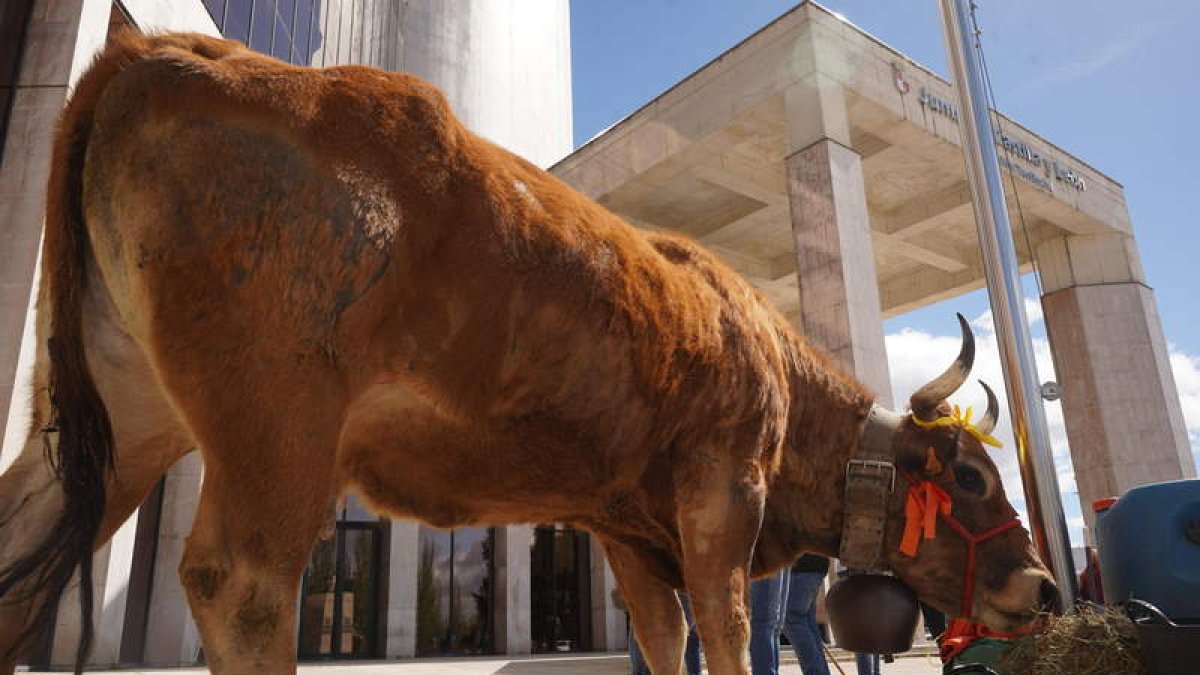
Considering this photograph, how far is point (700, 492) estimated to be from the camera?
3.57 meters

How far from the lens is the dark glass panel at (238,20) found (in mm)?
16766

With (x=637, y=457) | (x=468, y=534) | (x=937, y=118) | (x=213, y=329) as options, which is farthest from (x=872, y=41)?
(x=213, y=329)

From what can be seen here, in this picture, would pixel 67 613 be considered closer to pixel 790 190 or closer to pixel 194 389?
pixel 194 389

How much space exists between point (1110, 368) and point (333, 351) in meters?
23.9

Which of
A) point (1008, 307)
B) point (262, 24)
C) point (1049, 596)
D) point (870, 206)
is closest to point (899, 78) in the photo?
point (870, 206)

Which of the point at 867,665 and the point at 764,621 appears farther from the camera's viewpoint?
the point at 867,665

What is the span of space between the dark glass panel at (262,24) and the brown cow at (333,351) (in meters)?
16.9

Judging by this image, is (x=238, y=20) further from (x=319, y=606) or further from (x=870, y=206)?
(x=870, y=206)

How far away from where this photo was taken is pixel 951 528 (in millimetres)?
4473

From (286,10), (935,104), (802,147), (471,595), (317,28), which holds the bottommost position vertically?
(471,595)

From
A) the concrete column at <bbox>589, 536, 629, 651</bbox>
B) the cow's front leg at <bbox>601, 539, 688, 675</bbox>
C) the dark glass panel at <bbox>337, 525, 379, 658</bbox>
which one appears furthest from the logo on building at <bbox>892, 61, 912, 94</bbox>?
the cow's front leg at <bbox>601, 539, 688, 675</bbox>

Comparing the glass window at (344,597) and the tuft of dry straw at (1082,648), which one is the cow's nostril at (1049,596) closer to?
the tuft of dry straw at (1082,648)

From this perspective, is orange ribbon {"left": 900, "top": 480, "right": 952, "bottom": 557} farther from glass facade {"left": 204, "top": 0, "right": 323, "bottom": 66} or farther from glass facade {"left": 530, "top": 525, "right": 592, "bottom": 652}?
glass facade {"left": 530, "top": 525, "right": 592, "bottom": 652}

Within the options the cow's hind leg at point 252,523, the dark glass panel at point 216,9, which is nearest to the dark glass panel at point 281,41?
the dark glass panel at point 216,9
